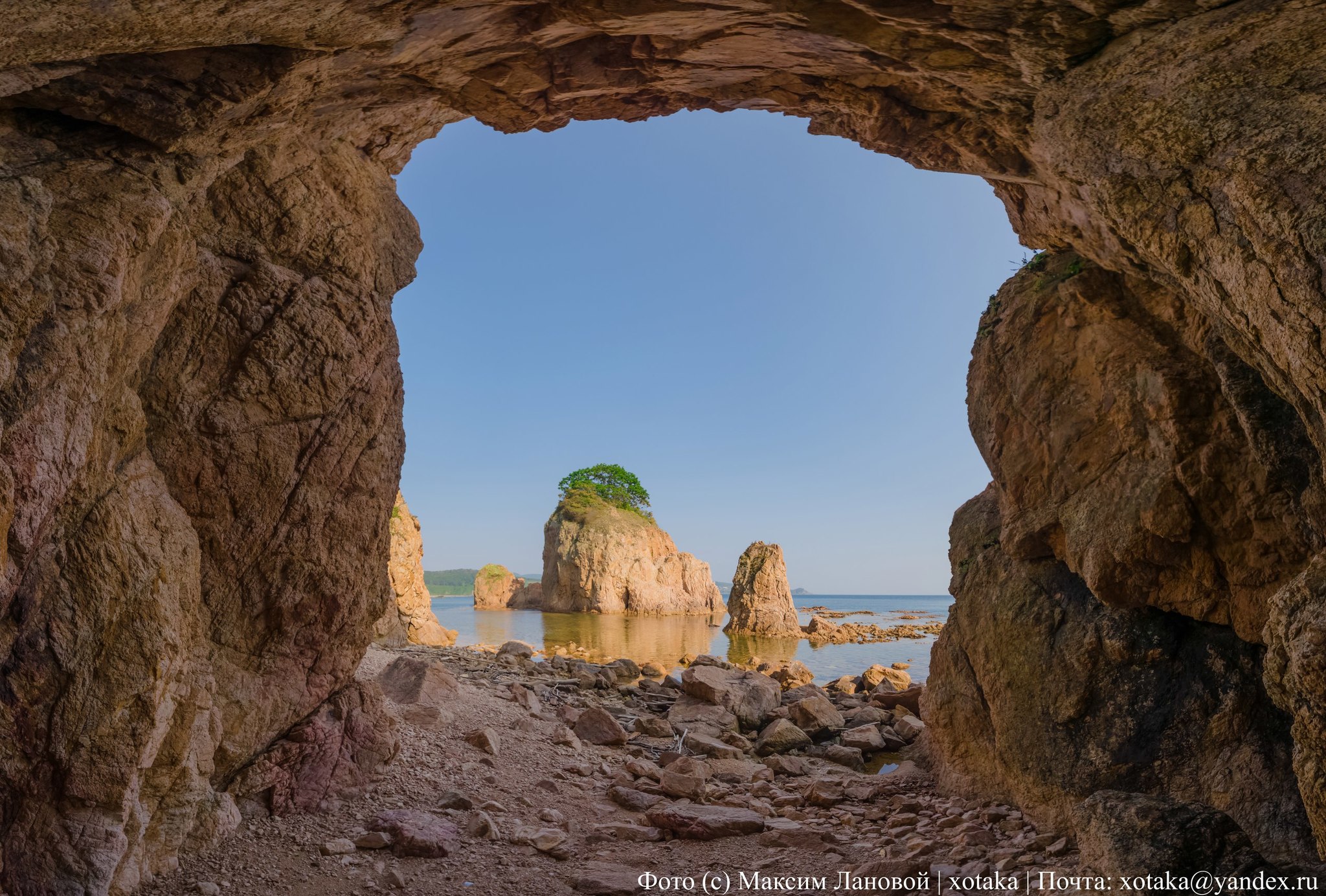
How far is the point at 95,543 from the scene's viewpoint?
445 centimetres

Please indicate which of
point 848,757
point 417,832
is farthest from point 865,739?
point 417,832

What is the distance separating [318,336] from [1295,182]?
22.5 ft

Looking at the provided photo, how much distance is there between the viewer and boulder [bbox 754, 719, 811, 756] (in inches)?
415

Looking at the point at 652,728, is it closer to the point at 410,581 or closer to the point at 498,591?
the point at 410,581

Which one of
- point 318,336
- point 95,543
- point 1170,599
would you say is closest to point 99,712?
point 95,543

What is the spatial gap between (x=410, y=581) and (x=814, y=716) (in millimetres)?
13937

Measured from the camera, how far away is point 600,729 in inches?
392

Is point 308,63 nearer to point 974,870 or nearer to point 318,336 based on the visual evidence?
point 318,336

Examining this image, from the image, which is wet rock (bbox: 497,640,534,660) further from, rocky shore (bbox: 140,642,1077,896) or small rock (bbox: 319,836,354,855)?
small rock (bbox: 319,836,354,855)

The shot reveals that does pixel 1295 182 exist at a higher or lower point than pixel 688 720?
higher

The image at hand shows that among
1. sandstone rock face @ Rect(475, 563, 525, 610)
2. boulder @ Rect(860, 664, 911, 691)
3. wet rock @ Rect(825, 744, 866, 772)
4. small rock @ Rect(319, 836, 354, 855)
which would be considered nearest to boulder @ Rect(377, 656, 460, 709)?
small rock @ Rect(319, 836, 354, 855)

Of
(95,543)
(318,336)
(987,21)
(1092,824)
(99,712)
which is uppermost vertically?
(987,21)

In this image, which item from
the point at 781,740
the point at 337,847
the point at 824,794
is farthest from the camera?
the point at 781,740

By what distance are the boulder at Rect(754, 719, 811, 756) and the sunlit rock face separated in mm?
5195
